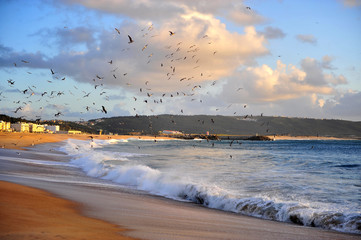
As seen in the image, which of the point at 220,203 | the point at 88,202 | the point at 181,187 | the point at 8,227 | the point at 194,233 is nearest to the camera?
the point at 8,227

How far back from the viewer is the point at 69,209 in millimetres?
9680

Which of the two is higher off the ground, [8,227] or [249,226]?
[8,227]

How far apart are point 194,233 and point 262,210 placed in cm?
541

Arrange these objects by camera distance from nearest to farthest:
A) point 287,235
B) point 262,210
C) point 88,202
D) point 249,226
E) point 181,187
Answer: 1. point 287,235
2. point 249,226
3. point 88,202
4. point 262,210
5. point 181,187

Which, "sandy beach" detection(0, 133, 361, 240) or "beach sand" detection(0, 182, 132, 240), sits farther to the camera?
"sandy beach" detection(0, 133, 361, 240)

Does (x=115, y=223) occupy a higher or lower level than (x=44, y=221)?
lower

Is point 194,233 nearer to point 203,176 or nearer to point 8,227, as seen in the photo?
point 8,227

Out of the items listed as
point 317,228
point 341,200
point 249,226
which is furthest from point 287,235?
point 341,200

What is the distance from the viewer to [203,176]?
22906mm

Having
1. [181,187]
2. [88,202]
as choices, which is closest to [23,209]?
[88,202]

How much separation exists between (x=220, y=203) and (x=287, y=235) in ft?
17.9

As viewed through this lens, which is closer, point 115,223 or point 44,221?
point 44,221

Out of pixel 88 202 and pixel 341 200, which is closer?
pixel 88 202

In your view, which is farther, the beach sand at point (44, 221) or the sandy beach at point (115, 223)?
the sandy beach at point (115, 223)
